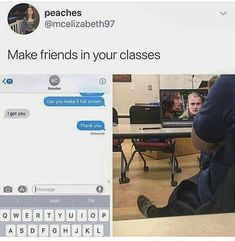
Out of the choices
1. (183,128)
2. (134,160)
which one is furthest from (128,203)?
(134,160)

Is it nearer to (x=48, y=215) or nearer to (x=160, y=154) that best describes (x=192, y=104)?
(x=48, y=215)

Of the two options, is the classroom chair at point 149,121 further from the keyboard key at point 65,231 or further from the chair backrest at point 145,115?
the keyboard key at point 65,231

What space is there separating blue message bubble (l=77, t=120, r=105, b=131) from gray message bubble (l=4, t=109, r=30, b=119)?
8 centimetres

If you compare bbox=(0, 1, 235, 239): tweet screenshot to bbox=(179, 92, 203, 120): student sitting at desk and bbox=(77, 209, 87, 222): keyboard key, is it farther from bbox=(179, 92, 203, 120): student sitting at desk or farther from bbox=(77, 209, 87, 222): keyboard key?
bbox=(179, 92, 203, 120): student sitting at desk

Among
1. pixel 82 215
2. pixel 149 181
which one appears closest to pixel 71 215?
pixel 82 215

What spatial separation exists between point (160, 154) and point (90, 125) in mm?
3508

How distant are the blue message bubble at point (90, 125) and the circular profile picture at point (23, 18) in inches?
6.4

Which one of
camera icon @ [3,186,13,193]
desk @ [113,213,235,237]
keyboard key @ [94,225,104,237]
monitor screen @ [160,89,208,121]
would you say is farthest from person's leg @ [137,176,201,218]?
monitor screen @ [160,89,208,121]

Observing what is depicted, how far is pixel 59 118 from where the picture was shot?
0.50 metres

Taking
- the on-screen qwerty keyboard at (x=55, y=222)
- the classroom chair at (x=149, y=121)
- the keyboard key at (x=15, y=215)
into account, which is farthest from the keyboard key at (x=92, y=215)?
the classroom chair at (x=149, y=121)

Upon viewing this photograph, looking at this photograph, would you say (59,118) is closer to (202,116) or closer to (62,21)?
(62,21)

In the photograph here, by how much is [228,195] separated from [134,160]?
2880mm

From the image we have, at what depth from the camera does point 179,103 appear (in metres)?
2.19

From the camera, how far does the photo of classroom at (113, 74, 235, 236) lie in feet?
2.41
